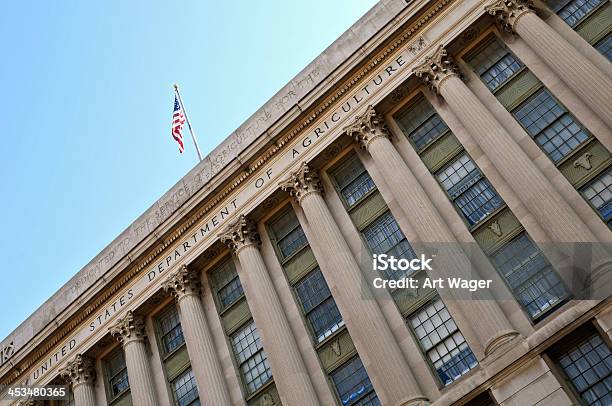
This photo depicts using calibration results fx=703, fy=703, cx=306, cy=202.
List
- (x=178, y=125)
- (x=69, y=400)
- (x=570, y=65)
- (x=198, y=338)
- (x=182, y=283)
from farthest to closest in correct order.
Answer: (x=178, y=125) < (x=69, y=400) < (x=182, y=283) < (x=198, y=338) < (x=570, y=65)

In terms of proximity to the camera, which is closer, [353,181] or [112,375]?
[353,181]

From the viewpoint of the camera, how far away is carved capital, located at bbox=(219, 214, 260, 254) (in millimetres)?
30531

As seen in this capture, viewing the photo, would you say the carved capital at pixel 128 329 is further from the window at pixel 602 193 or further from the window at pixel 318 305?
the window at pixel 602 193

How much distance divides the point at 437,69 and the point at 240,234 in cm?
1083

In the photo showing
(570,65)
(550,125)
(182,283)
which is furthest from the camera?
(182,283)

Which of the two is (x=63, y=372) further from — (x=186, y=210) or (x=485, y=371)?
(x=485, y=371)

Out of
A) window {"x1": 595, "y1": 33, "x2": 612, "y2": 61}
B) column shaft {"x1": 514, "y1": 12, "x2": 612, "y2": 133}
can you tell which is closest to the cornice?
column shaft {"x1": 514, "y1": 12, "x2": 612, "y2": 133}

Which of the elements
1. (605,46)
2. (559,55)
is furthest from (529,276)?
(605,46)

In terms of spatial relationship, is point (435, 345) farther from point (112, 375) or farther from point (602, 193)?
point (112, 375)

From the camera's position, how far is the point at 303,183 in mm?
29734

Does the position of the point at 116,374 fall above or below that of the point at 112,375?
below

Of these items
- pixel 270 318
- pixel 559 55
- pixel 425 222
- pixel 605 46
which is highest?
pixel 559 55

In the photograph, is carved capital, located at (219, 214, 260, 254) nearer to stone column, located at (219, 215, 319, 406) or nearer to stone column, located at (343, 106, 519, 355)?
Answer: stone column, located at (219, 215, 319, 406)

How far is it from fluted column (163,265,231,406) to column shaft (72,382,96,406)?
601cm
